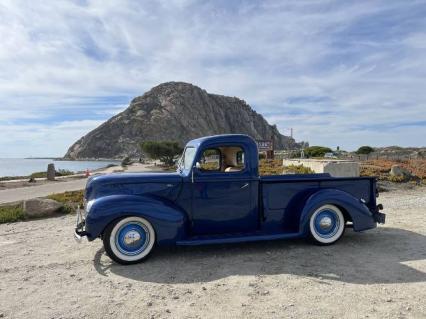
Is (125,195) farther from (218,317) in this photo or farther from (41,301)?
(218,317)

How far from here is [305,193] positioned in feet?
21.6

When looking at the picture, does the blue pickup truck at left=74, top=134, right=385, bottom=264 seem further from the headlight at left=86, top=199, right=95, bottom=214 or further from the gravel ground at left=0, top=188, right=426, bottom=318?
the gravel ground at left=0, top=188, right=426, bottom=318

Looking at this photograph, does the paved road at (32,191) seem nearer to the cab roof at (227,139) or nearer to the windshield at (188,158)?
the windshield at (188,158)

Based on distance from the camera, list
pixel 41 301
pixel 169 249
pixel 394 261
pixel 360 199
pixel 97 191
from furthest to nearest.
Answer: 1. pixel 360 199
2. pixel 169 249
3. pixel 97 191
4. pixel 394 261
5. pixel 41 301

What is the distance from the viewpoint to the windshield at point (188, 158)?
6.45 meters

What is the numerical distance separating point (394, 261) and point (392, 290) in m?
1.30

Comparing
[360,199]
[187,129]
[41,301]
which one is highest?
[187,129]

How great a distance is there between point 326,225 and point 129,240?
11.4ft

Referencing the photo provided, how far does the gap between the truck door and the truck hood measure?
39 cm

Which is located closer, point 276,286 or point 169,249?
point 276,286

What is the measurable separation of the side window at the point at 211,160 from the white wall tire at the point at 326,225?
6.50ft

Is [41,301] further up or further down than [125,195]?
further down

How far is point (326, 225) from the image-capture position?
653cm

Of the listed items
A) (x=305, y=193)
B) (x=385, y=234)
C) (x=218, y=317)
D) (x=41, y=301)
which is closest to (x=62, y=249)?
(x=41, y=301)
